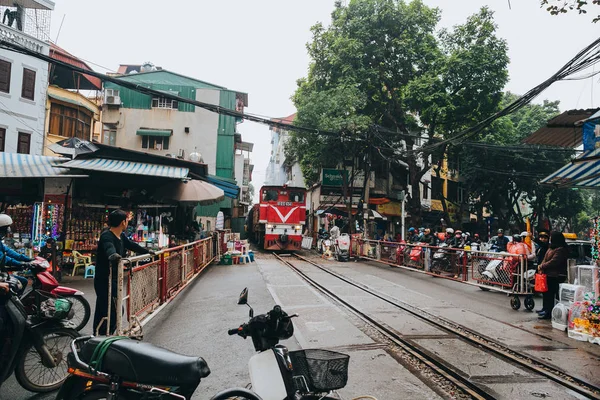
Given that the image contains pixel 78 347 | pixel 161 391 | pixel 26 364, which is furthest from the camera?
pixel 26 364

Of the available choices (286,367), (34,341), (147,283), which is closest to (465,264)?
(147,283)

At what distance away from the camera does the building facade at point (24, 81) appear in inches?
804

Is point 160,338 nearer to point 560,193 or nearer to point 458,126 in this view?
point 458,126

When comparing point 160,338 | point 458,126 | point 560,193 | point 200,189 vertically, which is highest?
point 458,126

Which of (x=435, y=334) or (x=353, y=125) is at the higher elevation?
(x=353, y=125)

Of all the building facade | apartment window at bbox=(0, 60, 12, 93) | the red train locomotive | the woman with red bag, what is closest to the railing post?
the woman with red bag

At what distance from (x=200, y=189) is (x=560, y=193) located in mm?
30169

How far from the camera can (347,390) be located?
Result: 165 inches

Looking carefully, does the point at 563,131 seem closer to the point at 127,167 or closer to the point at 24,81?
the point at 127,167

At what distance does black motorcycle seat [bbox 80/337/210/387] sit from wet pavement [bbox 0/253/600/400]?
158 cm

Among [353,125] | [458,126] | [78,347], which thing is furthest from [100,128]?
[78,347]

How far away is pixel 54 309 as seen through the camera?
4.03 meters

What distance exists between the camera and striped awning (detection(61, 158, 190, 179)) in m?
11.5

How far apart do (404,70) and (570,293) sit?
17.9 meters
